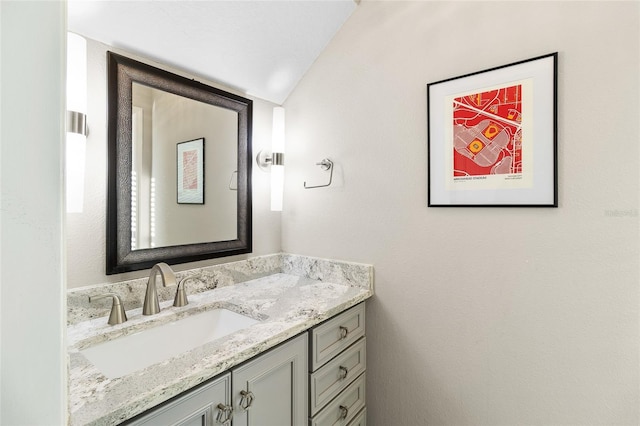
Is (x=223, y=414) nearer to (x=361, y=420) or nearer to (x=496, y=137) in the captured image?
(x=361, y=420)

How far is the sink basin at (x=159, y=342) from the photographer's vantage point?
975 mm

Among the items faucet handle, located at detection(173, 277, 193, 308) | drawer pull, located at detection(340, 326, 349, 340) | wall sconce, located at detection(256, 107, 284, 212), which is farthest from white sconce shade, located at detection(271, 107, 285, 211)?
drawer pull, located at detection(340, 326, 349, 340)

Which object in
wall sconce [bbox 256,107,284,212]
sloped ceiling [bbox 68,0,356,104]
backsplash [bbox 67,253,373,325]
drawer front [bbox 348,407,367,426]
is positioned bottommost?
drawer front [bbox 348,407,367,426]

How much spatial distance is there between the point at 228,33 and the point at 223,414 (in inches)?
56.4

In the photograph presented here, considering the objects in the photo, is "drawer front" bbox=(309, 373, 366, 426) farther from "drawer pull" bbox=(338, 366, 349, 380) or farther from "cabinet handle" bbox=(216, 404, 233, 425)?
"cabinet handle" bbox=(216, 404, 233, 425)

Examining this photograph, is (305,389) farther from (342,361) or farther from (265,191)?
(265,191)

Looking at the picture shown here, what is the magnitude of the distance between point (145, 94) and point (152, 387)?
3.58ft

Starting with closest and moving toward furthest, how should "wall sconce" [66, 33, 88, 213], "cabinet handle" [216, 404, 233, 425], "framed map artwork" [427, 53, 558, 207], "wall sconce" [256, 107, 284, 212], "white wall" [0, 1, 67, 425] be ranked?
"white wall" [0, 1, 67, 425]
"cabinet handle" [216, 404, 233, 425]
"wall sconce" [66, 33, 88, 213]
"framed map artwork" [427, 53, 558, 207]
"wall sconce" [256, 107, 284, 212]

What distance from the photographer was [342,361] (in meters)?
1.34

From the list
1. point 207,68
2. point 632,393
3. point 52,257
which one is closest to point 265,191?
point 207,68

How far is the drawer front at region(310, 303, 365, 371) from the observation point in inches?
46.6

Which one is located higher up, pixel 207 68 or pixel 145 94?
pixel 207 68

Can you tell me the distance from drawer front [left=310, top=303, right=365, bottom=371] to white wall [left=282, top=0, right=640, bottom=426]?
102 mm

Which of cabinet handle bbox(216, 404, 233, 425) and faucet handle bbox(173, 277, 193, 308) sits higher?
faucet handle bbox(173, 277, 193, 308)
